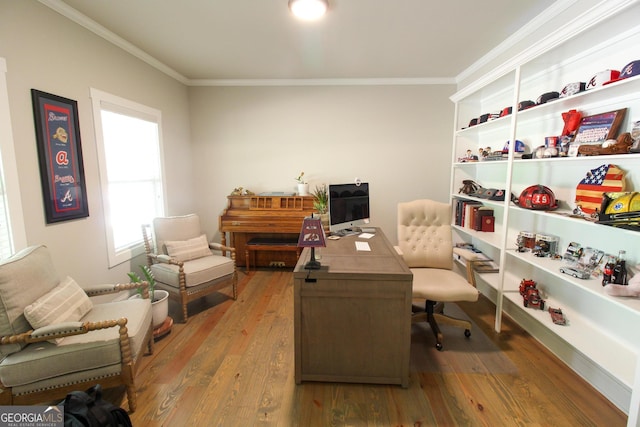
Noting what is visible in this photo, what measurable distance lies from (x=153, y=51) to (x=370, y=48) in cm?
225

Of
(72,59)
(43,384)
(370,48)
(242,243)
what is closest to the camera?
(43,384)

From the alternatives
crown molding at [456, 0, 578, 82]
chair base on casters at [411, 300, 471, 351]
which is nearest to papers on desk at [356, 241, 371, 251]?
chair base on casters at [411, 300, 471, 351]

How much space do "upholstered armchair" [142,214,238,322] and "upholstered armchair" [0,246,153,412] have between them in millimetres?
924

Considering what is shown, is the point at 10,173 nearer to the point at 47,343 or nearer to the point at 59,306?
the point at 59,306

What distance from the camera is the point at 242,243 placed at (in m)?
4.07

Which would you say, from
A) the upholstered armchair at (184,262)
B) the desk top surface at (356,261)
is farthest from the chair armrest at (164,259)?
the desk top surface at (356,261)

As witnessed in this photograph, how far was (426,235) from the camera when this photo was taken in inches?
106

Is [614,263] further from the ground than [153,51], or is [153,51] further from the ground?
[153,51]

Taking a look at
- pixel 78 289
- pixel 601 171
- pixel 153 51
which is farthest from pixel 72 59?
pixel 601 171

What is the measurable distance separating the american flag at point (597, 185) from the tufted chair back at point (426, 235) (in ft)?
3.06

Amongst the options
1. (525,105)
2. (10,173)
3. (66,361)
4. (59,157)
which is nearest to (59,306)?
(66,361)

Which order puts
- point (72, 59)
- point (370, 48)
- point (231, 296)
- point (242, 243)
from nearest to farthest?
point (72, 59) → point (370, 48) → point (231, 296) → point (242, 243)

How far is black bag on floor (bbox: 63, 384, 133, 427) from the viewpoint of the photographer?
1.24 m

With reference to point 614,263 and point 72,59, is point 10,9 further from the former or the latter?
point 614,263
